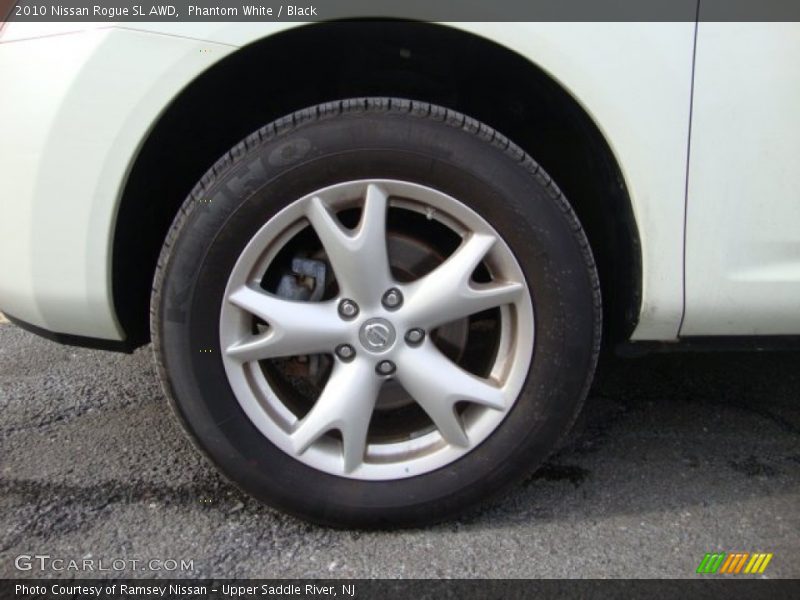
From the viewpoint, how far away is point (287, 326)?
177 cm

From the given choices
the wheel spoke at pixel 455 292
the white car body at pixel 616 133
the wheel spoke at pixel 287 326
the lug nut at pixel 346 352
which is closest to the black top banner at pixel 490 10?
the white car body at pixel 616 133

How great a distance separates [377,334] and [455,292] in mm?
219

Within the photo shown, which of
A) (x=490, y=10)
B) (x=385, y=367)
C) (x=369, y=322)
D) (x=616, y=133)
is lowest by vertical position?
(x=385, y=367)

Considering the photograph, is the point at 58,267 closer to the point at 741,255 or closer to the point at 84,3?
the point at 84,3

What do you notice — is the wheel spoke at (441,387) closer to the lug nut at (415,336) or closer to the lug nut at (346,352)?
the lug nut at (415,336)

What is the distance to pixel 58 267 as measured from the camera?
69.1 inches

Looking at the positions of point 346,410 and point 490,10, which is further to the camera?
point 346,410

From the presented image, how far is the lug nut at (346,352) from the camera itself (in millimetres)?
1796

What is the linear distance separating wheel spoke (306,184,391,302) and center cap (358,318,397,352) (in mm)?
73

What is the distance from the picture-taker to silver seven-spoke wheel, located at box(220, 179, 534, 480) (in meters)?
1.75

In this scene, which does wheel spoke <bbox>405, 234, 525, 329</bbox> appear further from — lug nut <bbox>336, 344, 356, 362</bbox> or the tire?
lug nut <bbox>336, 344, 356, 362</bbox>

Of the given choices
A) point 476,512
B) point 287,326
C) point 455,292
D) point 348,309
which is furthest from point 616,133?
point 476,512

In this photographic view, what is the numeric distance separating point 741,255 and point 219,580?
4.88 feet

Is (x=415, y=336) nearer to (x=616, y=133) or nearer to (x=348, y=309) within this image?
(x=348, y=309)
